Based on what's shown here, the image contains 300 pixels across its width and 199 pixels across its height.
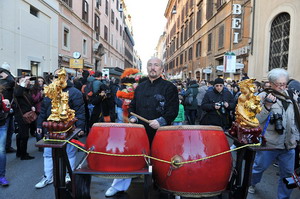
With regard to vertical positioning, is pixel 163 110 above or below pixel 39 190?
above

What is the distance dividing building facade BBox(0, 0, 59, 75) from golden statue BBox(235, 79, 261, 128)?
868 cm

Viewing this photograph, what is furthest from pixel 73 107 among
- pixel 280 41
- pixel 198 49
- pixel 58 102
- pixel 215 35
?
pixel 198 49

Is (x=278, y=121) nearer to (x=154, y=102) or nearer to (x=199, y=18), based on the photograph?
(x=154, y=102)

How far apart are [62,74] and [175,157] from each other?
5.21 ft

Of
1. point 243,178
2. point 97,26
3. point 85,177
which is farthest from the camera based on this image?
point 97,26

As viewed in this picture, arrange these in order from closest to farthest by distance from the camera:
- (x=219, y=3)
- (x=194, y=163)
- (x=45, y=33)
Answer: (x=194, y=163) < (x=45, y=33) < (x=219, y=3)

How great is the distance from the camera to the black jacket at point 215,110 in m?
4.62

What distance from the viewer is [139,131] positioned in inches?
92.7

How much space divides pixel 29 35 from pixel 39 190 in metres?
9.91

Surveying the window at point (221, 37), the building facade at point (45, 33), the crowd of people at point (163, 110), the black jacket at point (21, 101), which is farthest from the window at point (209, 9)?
the black jacket at point (21, 101)

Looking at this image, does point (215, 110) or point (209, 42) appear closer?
point (215, 110)

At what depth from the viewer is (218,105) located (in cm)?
453

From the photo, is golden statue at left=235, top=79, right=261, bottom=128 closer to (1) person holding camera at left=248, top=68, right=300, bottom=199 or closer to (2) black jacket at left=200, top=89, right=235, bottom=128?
(1) person holding camera at left=248, top=68, right=300, bottom=199

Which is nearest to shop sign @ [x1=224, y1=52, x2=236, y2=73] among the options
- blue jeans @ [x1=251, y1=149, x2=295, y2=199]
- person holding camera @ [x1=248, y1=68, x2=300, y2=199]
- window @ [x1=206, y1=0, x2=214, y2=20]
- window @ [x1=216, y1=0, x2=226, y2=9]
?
window @ [x1=216, y1=0, x2=226, y2=9]
